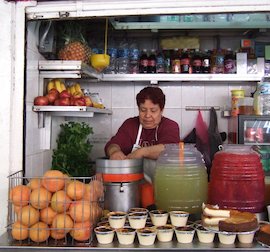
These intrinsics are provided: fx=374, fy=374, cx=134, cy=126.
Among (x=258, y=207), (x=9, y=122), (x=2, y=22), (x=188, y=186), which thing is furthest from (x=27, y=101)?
(x=258, y=207)

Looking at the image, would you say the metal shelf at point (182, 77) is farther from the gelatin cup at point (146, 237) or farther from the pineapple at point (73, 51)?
the gelatin cup at point (146, 237)

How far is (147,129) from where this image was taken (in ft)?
9.30

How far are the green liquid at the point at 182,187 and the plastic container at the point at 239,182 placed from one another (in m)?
0.07

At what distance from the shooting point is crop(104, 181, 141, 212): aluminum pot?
1.72m

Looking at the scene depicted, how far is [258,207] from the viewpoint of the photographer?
1.67 meters

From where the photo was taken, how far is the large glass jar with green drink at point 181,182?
1.68 meters

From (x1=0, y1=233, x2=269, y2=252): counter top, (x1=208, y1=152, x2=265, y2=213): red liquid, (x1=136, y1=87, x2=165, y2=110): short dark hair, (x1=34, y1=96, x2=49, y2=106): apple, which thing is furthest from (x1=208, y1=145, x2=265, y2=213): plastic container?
(x1=34, y1=96, x2=49, y2=106): apple

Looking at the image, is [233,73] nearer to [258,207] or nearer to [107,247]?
[258,207]

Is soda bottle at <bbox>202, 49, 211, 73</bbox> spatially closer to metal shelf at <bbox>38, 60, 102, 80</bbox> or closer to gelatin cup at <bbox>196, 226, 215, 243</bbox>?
metal shelf at <bbox>38, 60, 102, 80</bbox>

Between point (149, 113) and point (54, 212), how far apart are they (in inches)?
52.4

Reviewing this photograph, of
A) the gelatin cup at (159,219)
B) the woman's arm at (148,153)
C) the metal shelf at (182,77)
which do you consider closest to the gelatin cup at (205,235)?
the gelatin cup at (159,219)

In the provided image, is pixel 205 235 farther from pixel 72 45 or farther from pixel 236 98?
pixel 236 98

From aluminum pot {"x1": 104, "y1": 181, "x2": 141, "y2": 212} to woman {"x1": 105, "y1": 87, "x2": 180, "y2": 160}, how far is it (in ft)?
2.50

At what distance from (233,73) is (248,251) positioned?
2591mm
